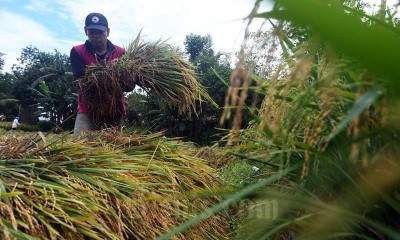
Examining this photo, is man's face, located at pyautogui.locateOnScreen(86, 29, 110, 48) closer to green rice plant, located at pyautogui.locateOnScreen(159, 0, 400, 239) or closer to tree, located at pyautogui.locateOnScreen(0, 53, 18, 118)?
green rice plant, located at pyautogui.locateOnScreen(159, 0, 400, 239)

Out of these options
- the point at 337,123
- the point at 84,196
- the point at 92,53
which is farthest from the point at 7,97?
the point at 337,123

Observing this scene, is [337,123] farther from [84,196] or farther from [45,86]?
[45,86]

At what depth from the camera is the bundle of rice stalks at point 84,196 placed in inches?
46.9

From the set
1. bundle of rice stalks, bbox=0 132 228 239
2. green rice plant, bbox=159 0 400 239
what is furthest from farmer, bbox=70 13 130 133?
green rice plant, bbox=159 0 400 239

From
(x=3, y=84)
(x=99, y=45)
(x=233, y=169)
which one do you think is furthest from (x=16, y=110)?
(x=233, y=169)

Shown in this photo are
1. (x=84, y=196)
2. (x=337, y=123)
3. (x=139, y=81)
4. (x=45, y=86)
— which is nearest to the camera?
(x=337, y=123)

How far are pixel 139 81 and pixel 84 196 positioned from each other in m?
2.45

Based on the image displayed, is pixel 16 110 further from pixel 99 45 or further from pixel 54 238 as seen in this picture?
pixel 54 238

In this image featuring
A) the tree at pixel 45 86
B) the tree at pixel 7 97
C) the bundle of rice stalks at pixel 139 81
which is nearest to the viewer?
the bundle of rice stalks at pixel 139 81

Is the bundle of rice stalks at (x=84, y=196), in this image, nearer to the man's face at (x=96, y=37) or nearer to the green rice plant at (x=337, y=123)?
the green rice plant at (x=337, y=123)

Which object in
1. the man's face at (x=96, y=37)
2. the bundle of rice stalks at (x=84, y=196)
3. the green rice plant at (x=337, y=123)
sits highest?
the man's face at (x=96, y=37)

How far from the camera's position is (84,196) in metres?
1.37

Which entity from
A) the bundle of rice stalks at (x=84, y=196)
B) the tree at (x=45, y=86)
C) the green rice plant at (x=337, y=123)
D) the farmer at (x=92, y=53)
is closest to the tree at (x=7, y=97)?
the tree at (x=45, y=86)

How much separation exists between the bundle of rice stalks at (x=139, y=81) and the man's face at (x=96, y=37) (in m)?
0.26
